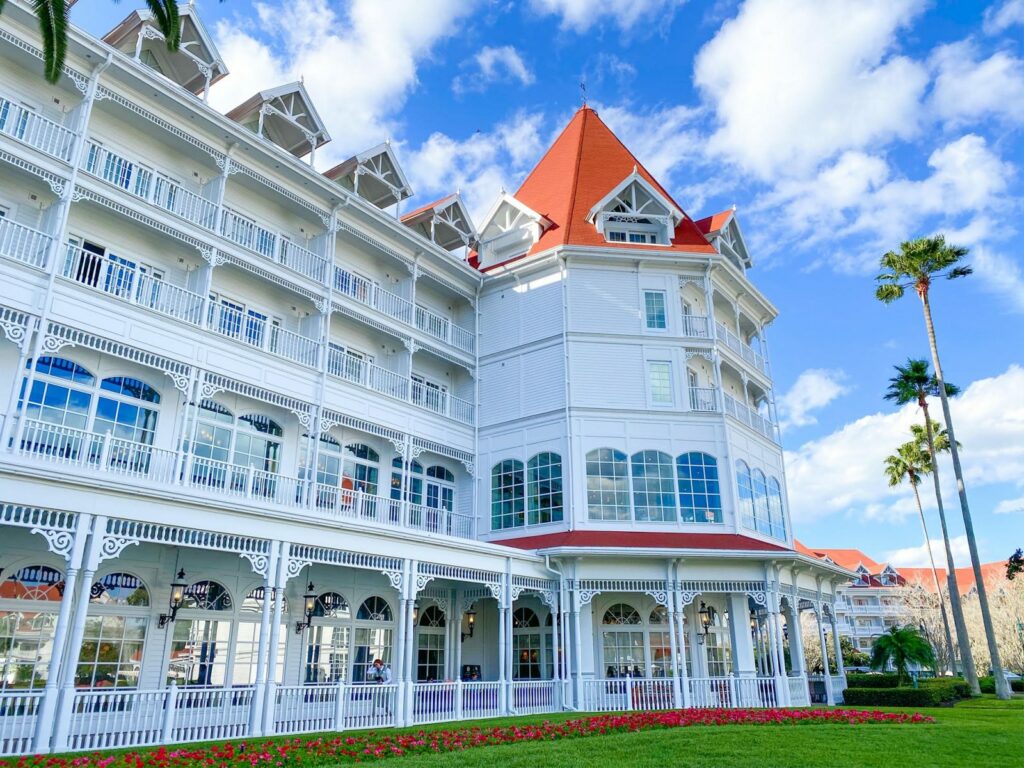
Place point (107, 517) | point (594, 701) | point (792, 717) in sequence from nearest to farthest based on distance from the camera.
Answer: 1. point (107, 517)
2. point (792, 717)
3. point (594, 701)

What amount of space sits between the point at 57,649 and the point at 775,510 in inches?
851

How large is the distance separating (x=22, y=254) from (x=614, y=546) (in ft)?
49.1

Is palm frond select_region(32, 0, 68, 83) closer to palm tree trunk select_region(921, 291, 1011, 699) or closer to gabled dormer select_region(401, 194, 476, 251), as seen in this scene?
gabled dormer select_region(401, 194, 476, 251)

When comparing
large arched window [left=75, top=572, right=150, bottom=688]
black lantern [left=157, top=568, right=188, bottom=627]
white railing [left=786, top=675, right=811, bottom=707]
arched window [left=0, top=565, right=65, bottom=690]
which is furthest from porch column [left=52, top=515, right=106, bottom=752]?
white railing [left=786, top=675, right=811, bottom=707]

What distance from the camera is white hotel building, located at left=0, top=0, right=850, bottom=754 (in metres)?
13.8

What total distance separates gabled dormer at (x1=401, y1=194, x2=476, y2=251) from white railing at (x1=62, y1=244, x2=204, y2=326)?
8.87m

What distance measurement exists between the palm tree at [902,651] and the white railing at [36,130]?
2802 centimetres

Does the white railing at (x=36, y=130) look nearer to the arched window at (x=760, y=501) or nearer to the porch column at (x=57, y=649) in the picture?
the porch column at (x=57, y=649)

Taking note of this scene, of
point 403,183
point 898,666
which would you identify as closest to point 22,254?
point 403,183

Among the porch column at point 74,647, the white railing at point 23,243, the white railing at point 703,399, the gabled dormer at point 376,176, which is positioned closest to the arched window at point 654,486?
the white railing at point 703,399

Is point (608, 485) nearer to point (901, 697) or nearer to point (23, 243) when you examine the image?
point (901, 697)

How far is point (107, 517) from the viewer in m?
11.6

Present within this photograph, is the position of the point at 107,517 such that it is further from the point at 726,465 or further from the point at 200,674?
the point at 726,465

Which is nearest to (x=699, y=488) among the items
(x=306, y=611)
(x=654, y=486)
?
(x=654, y=486)
